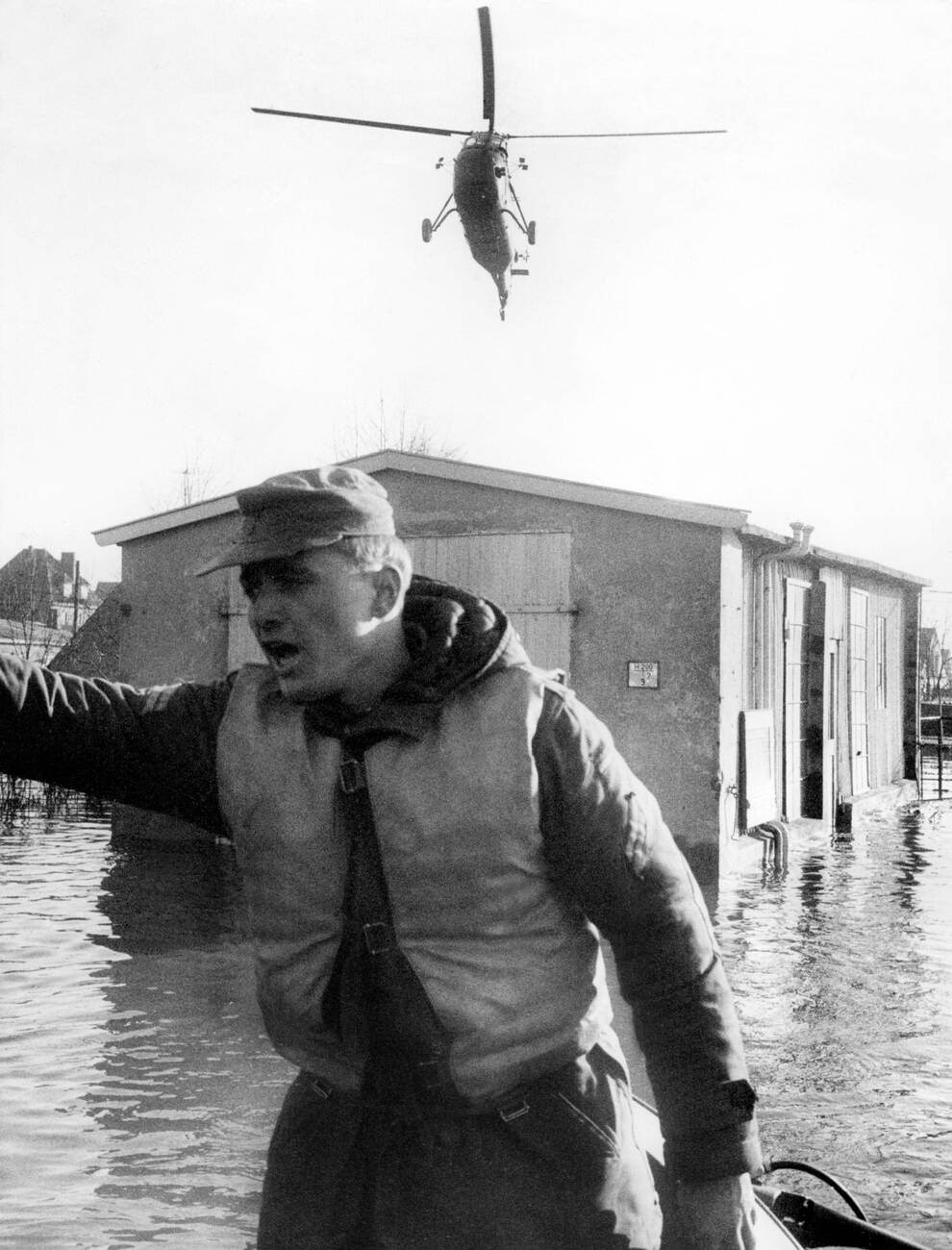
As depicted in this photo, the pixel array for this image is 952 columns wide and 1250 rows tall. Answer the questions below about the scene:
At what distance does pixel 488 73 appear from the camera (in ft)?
51.2

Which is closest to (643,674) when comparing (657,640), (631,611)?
(657,640)

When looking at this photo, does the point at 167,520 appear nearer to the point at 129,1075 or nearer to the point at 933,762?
the point at 129,1075

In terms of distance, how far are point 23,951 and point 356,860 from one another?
7.20m

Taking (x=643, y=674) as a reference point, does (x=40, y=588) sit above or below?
above

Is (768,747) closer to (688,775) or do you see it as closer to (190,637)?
(688,775)

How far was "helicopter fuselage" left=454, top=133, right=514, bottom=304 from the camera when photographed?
1638 centimetres

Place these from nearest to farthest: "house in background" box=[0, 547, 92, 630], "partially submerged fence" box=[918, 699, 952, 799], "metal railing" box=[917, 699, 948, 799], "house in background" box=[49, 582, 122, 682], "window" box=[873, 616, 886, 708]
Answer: "window" box=[873, 616, 886, 708], "metal railing" box=[917, 699, 948, 799], "partially submerged fence" box=[918, 699, 952, 799], "house in background" box=[49, 582, 122, 682], "house in background" box=[0, 547, 92, 630]

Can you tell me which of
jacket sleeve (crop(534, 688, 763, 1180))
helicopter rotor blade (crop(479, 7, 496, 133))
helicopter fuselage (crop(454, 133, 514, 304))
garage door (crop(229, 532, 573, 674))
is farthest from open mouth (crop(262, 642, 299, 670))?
helicopter fuselage (crop(454, 133, 514, 304))

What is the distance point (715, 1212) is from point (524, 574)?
11.5m

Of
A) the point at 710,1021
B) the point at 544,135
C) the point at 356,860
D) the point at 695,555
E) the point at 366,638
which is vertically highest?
the point at 544,135

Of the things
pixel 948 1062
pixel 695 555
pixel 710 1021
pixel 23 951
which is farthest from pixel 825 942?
Result: pixel 710 1021

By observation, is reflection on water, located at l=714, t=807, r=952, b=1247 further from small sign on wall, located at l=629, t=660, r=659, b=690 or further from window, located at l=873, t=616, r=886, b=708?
window, located at l=873, t=616, r=886, b=708

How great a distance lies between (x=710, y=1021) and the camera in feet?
7.21

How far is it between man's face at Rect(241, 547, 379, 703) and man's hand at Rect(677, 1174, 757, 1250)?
38.1 inches
